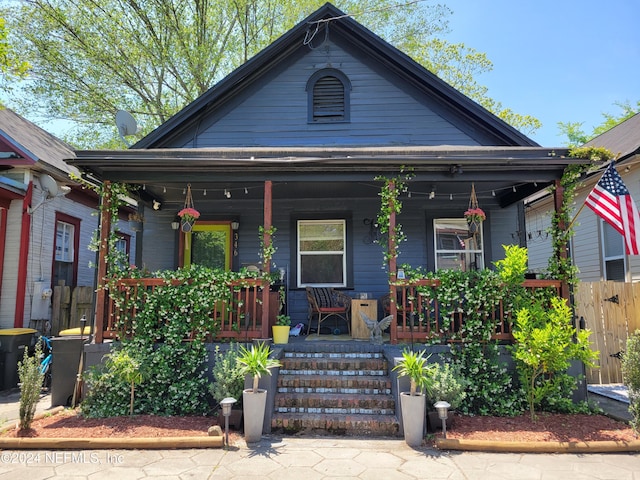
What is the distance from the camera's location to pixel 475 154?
571cm

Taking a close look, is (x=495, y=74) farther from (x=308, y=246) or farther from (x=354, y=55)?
(x=308, y=246)

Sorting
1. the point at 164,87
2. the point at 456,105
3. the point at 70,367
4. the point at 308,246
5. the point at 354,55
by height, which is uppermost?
the point at 164,87

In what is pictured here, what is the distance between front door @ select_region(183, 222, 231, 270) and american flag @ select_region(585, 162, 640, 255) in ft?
19.8

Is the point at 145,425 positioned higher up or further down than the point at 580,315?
further down

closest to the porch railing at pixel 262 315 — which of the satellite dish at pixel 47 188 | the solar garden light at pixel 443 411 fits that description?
the solar garden light at pixel 443 411

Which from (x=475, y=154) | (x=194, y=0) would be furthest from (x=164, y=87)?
Result: (x=475, y=154)

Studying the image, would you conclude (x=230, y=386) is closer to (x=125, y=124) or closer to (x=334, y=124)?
(x=334, y=124)

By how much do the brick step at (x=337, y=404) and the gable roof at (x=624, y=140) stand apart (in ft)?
17.4

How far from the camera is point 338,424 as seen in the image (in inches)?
177

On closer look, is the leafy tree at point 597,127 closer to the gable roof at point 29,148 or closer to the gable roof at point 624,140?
the gable roof at point 624,140

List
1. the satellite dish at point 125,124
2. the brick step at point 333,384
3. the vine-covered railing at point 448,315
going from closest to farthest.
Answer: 1. the brick step at point 333,384
2. the vine-covered railing at point 448,315
3. the satellite dish at point 125,124

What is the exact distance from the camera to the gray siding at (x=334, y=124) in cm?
808

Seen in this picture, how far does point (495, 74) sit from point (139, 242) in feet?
52.5

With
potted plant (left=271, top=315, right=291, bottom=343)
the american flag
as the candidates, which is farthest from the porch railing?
the american flag
